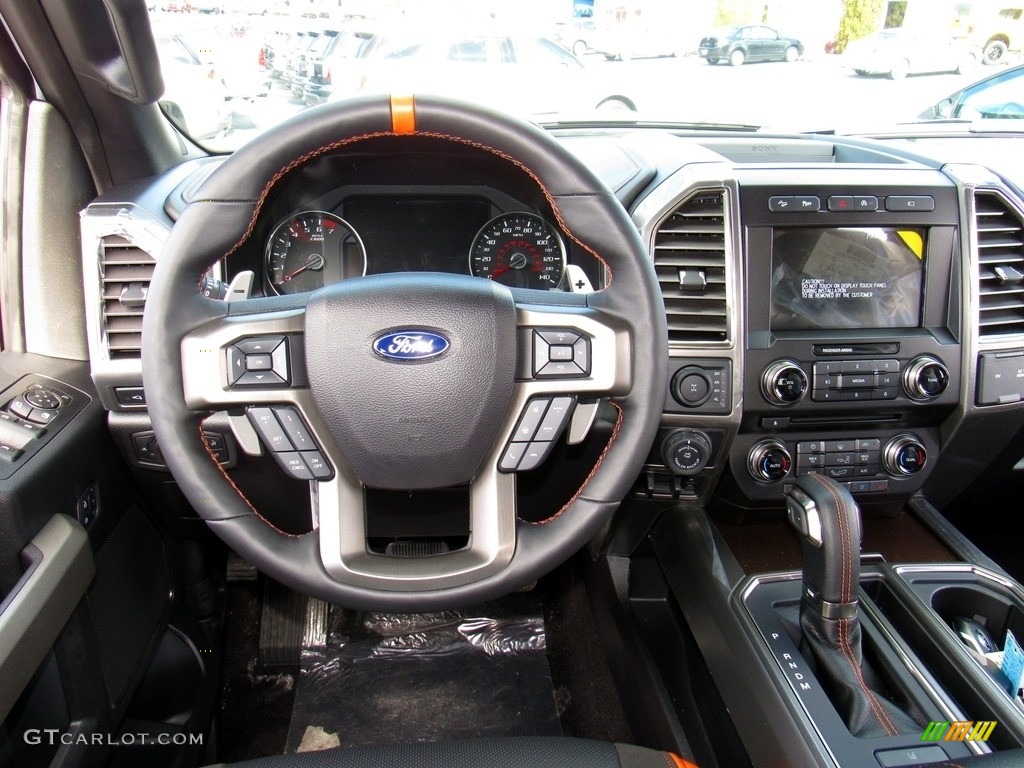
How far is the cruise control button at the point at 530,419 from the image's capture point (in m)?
1.13

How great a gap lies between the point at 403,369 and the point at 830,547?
0.79 meters

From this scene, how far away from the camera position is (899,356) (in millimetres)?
1696

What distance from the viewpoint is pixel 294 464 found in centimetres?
111

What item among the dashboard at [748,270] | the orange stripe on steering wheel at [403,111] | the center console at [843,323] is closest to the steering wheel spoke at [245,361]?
the orange stripe on steering wheel at [403,111]

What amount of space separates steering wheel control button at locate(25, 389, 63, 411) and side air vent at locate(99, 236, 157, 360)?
14 centimetres

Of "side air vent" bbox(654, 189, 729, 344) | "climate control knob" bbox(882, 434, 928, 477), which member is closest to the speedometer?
"side air vent" bbox(654, 189, 729, 344)

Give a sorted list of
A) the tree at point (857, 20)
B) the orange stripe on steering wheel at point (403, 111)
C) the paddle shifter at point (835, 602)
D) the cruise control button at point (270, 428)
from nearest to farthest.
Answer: the orange stripe on steering wheel at point (403, 111) < the cruise control button at point (270, 428) < the paddle shifter at point (835, 602) < the tree at point (857, 20)

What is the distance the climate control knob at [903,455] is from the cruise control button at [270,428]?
1362mm

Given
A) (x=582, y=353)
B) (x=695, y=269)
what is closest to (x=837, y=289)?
(x=695, y=269)

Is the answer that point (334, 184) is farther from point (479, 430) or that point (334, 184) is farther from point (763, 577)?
point (763, 577)

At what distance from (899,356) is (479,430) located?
107 cm

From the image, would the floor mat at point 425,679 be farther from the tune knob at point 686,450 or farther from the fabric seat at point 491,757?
the fabric seat at point 491,757

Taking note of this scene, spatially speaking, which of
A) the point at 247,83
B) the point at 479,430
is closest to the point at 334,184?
the point at 247,83

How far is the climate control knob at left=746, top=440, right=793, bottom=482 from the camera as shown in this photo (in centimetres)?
175
